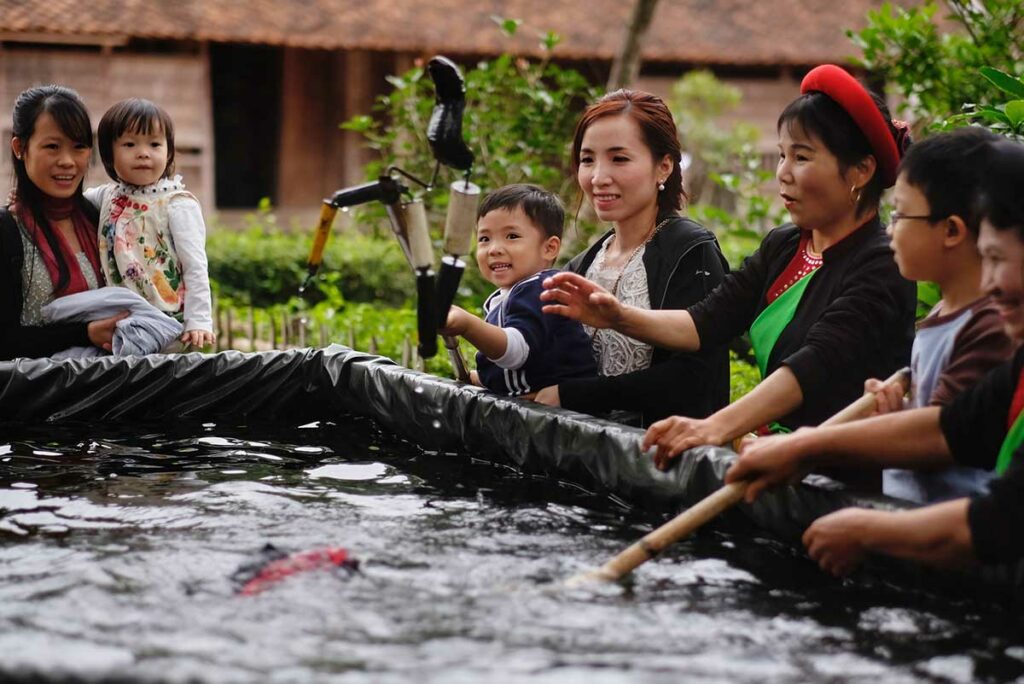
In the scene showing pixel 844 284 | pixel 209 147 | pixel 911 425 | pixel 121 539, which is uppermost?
pixel 209 147

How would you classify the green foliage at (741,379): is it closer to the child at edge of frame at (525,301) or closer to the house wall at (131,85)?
the child at edge of frame at (525,301)

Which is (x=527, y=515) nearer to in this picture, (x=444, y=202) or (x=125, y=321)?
(x=125, y=321)

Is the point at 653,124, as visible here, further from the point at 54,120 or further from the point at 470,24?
the point at 470,24

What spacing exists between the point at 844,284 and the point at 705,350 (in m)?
0.65

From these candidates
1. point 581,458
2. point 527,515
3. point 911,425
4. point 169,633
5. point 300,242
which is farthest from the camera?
point 300,242

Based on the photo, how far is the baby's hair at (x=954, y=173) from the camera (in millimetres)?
2932

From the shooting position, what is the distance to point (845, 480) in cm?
318

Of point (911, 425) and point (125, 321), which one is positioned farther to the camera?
point (125, 321)

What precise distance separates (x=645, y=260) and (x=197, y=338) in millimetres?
1891

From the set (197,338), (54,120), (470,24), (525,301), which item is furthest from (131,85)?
(525,301)

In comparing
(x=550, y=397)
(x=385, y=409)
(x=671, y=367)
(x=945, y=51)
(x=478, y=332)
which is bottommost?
(x=385, y=409)

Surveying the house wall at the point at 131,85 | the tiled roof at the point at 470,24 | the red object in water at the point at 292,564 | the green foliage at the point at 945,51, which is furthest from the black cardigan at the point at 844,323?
the house wall at the point at 131,85

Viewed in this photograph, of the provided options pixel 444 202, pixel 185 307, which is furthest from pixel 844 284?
pixel 444 202

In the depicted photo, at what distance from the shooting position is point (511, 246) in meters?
4.25
